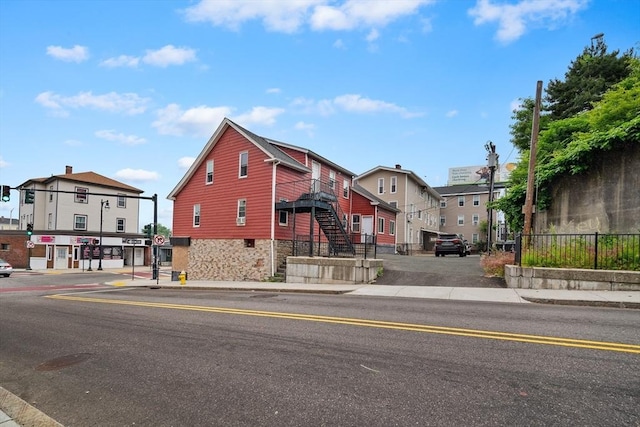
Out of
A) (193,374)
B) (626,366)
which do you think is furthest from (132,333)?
(626,366)

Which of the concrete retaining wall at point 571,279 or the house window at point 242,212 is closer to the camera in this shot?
the concrete retaining wall at point 571,279

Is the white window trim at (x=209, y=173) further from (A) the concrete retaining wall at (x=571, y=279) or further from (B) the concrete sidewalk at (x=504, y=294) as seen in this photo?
(A) the concrete retaining wall at (x=571, y=279)

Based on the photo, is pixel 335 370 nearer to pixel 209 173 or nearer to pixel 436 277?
pixel 436 277

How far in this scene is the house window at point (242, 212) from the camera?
24.3 meters

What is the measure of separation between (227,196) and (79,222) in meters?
30.6

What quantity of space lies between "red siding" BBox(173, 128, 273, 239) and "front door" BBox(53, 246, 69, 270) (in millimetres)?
23783

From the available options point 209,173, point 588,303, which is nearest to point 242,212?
point 209,173

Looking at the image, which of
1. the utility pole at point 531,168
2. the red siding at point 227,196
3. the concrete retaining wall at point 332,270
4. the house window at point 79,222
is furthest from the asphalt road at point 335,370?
the house window at point 79,222

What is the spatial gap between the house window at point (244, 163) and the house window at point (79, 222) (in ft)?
105

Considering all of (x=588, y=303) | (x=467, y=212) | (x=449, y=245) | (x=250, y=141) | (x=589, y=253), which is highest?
(x=250, y=141)

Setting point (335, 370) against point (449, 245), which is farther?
point (449, 245)

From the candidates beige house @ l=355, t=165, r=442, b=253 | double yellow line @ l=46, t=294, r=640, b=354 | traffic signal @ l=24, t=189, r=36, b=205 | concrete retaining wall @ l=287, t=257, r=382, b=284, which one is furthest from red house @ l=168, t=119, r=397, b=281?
beige house @ l=355, t=165, r=442, b=253

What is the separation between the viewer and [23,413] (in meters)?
4.01

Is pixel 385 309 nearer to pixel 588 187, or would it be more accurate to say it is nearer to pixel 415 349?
pixel 415 349
